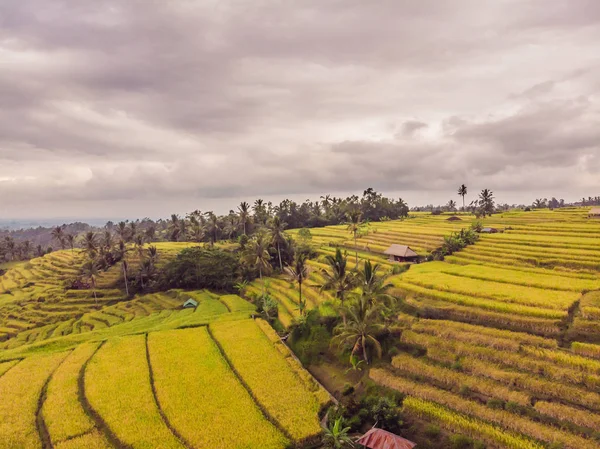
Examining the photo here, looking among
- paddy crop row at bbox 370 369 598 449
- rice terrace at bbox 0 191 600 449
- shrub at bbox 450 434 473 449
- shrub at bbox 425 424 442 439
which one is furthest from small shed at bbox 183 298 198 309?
shrub at bbox 450 434 473 449

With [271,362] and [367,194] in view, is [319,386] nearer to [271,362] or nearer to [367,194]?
[271,362]

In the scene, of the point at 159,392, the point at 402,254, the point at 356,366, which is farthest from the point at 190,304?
the point at 356,366

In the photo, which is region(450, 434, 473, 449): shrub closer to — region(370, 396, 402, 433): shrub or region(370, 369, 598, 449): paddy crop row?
region(370, 369, 598, 449): paddy crop row

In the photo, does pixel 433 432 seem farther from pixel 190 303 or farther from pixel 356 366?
pixel 190 303

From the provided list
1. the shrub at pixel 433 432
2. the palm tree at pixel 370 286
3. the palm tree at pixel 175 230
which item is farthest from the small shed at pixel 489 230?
the palm tree at pixel 175 230

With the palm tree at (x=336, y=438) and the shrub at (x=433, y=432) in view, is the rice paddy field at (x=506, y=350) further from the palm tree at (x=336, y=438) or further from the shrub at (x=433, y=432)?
the palm tree at (x=336, y=438)

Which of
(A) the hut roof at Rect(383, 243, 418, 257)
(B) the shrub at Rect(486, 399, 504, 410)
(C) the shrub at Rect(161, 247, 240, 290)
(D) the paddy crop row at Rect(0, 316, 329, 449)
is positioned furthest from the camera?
(C) the shrub at Rect(161, 247, 240, 290)

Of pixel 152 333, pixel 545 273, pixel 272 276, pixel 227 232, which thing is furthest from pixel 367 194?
pixel 152 333
